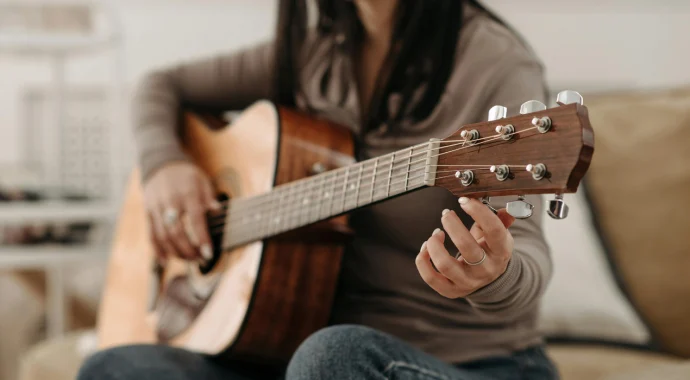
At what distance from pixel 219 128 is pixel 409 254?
0.48 m

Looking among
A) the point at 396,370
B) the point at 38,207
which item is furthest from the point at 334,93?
the point at 38,207

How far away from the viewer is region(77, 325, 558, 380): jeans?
59 centimetres

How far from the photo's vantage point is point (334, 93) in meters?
0.90

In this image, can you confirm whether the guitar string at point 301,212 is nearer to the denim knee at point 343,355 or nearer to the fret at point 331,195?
the fret at point 331,195

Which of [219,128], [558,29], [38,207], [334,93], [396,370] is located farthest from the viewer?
[558,29]

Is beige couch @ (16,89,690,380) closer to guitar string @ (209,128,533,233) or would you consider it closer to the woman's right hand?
the woman's right hand

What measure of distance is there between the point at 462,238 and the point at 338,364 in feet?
0.55

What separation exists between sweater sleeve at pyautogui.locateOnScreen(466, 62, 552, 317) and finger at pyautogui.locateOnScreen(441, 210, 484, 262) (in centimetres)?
4

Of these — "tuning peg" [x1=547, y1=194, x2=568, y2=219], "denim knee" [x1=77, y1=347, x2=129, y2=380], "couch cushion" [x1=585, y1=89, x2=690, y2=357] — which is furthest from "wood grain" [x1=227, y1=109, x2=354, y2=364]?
"couch cushion" [x1=585, y1=89, x2=690, y2=357]

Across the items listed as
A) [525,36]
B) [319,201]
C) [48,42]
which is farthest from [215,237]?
[525,36]

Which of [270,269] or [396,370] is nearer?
[396,370]

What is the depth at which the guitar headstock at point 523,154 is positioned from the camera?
447mm

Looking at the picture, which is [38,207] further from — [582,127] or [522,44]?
[582,127]

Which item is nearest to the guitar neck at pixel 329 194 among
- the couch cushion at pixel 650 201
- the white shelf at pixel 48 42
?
the couch cushion at pixel 650 201
